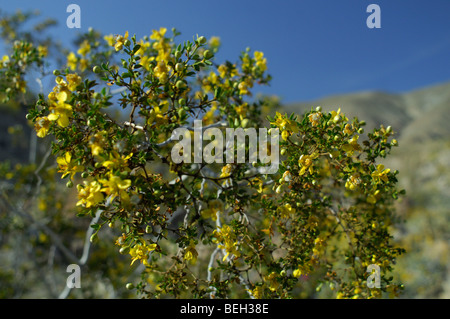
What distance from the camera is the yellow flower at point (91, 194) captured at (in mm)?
1180

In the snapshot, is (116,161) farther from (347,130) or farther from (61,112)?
(347,130)

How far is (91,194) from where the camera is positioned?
1187mm

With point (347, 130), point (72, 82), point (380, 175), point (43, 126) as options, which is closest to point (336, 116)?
point (347, 130)

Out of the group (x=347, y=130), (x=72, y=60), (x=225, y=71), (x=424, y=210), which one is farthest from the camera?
(x=424, y=210)

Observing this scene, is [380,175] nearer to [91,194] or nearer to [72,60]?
[91,194]

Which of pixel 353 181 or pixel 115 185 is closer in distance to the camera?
pixel 115 185

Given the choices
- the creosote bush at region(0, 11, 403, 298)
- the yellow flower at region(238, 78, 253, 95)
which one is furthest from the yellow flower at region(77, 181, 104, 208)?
the yellow flower at region(238, 78, 253, 95)

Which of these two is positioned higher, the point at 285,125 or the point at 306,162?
the point at 285,125

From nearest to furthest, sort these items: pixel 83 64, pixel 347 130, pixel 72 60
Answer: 1. pixel 347 130
2. pixel 72 60
3. pixel 83 64

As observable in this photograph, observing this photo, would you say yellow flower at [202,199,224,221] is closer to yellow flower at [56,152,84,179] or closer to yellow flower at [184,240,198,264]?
yellow flower at [184,240,198,264]

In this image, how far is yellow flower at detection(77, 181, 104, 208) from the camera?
46.4 inches

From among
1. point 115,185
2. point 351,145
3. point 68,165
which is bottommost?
point 115,185

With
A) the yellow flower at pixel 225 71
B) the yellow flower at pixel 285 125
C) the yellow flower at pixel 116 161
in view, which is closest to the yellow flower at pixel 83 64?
the yellow flower at pixel 225 71
